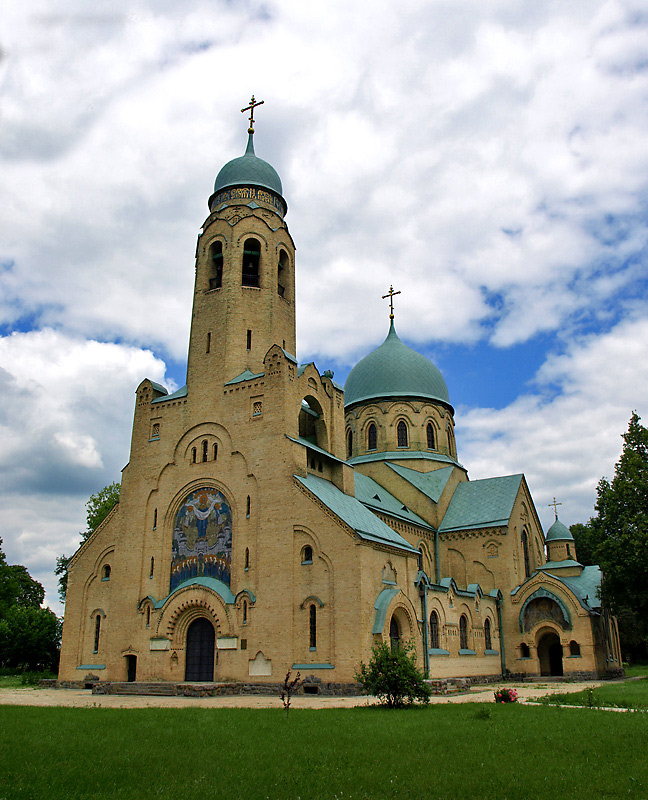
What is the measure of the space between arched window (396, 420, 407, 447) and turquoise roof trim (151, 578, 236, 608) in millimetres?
17650

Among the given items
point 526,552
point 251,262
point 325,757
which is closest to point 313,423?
point 251,262

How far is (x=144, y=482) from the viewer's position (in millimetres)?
28172

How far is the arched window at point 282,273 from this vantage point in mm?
31109

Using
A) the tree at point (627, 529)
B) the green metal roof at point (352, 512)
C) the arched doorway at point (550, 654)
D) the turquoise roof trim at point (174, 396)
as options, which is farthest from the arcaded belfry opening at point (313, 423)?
the arched doorway at point (550, 654)

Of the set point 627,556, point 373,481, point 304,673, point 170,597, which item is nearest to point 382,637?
point 304,673

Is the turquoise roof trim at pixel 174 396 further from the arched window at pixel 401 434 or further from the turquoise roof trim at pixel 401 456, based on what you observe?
→ the arched window at pixel 401 434

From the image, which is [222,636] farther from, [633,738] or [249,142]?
[249,142]

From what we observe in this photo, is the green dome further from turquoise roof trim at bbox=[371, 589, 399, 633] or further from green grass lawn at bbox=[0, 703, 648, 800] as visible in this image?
green grass lawn at bbox=[0, 703, 648, 800]

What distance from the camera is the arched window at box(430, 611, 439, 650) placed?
87.8 feet

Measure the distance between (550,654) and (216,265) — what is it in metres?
23.6

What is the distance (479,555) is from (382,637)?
41.0ft

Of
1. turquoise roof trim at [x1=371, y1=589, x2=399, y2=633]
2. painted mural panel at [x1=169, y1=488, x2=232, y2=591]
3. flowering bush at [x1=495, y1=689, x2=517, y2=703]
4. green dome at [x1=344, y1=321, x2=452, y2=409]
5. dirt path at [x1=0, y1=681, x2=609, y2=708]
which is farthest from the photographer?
green dome at [x1=344, y1=321, x2=452, y2=409]

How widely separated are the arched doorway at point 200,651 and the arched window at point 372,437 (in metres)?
17.9

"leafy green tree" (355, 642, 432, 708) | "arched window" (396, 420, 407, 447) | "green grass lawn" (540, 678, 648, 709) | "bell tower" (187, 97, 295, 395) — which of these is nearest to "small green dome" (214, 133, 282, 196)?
"bell tower" (187, 97, 295, 395)
